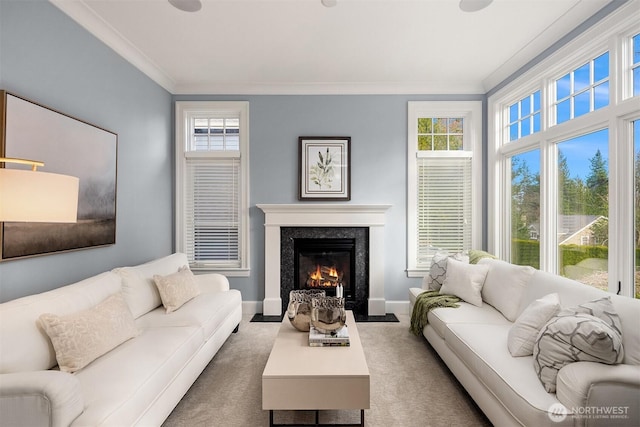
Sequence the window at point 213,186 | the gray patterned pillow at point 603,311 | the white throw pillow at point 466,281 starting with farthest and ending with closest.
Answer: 1. the window at point 213,186
2. the white throw pillow at point 466,281
3. the gray patterned pillow at point 603,311

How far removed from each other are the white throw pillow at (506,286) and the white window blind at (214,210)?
9.55 feet

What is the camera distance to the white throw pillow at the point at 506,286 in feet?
8.73

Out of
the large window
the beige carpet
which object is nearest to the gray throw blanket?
the beige carpet

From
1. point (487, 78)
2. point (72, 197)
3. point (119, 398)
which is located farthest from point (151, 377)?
point (487, 78)

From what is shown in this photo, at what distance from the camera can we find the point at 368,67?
11.9 ft

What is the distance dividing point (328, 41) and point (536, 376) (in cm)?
301

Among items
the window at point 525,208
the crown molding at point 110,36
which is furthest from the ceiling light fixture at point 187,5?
the window at point 525,208

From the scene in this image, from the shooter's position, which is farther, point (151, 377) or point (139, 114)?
point (139, 114)

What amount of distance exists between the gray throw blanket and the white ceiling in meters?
2.45

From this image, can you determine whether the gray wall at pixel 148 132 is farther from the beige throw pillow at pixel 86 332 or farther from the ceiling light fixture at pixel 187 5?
the ceiling light fixture at pixel 187 5

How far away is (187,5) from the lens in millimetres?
2512

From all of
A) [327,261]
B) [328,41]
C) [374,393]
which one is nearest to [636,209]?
[374,393]

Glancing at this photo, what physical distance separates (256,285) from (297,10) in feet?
10.2

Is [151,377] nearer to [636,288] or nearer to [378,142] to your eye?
[636,288]
